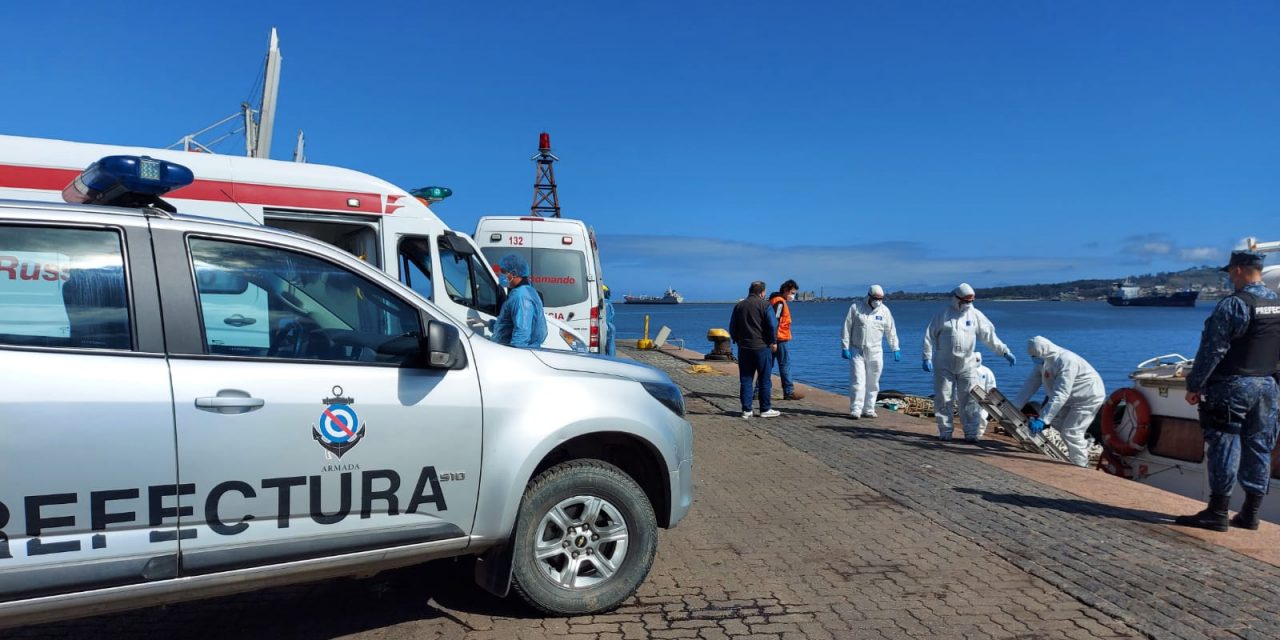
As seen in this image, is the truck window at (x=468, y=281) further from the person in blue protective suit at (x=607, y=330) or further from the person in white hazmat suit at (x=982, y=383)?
the person in white hazmat suit at (x=982, y=383)

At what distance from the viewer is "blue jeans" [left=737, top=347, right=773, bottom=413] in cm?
1070

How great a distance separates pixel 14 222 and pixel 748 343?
860 centimetres

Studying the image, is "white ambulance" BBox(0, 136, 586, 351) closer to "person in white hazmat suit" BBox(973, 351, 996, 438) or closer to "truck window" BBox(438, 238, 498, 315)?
"truck window" BBox(438, 238, 498, 315)

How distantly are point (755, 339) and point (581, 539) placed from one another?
22.9 feet

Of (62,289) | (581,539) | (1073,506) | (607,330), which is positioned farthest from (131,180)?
(607,330)

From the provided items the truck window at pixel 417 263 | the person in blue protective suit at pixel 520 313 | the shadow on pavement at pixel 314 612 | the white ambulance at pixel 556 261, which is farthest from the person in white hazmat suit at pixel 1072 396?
the shadow on pavement at pixel 314 612

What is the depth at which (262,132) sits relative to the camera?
13656mm

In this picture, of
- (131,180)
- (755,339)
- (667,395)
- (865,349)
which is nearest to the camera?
(131,180)

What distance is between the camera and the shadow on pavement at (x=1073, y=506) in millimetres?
6113

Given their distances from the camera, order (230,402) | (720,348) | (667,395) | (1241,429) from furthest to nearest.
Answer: (720,348), (1241,429), (667,395), (230,402)

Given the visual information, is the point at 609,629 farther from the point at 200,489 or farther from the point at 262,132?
the point at 262,132

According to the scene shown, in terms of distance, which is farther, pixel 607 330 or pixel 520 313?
pixel 607 330

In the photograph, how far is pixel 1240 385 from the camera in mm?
5605

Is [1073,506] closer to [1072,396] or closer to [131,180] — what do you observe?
[1072,396]
